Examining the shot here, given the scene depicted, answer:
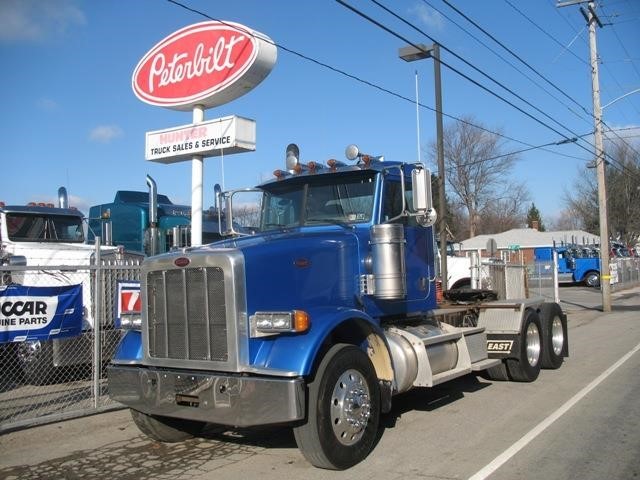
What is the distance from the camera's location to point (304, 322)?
16.2 feet

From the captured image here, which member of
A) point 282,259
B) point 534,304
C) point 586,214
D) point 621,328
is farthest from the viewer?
point 586,214

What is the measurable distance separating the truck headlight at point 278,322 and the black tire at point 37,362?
15.6ft

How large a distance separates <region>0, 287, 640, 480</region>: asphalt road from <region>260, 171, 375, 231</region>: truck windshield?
2.24m

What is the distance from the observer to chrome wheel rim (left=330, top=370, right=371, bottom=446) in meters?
5.14

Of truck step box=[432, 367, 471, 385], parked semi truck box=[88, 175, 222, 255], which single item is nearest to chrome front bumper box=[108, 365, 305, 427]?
truck step box=[432, 367, 471, 385]

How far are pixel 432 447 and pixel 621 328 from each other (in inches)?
500

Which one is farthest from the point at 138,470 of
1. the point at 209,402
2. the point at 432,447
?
the point at 432,447

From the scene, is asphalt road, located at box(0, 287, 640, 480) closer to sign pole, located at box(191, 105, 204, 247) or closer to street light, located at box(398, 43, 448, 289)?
sign pole, located at box(191, 105, 204, 247)

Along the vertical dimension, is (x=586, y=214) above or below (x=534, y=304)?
above

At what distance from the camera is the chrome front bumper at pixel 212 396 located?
4.67 meters

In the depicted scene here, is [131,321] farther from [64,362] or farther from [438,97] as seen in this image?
[438,97]

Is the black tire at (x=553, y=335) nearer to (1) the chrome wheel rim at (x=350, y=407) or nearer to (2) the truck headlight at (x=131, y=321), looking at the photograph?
(1) the chrome wheel rim at (x=350, y=407)

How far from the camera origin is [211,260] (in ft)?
16.5

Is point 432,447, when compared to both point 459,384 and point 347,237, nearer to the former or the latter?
point 347,237
